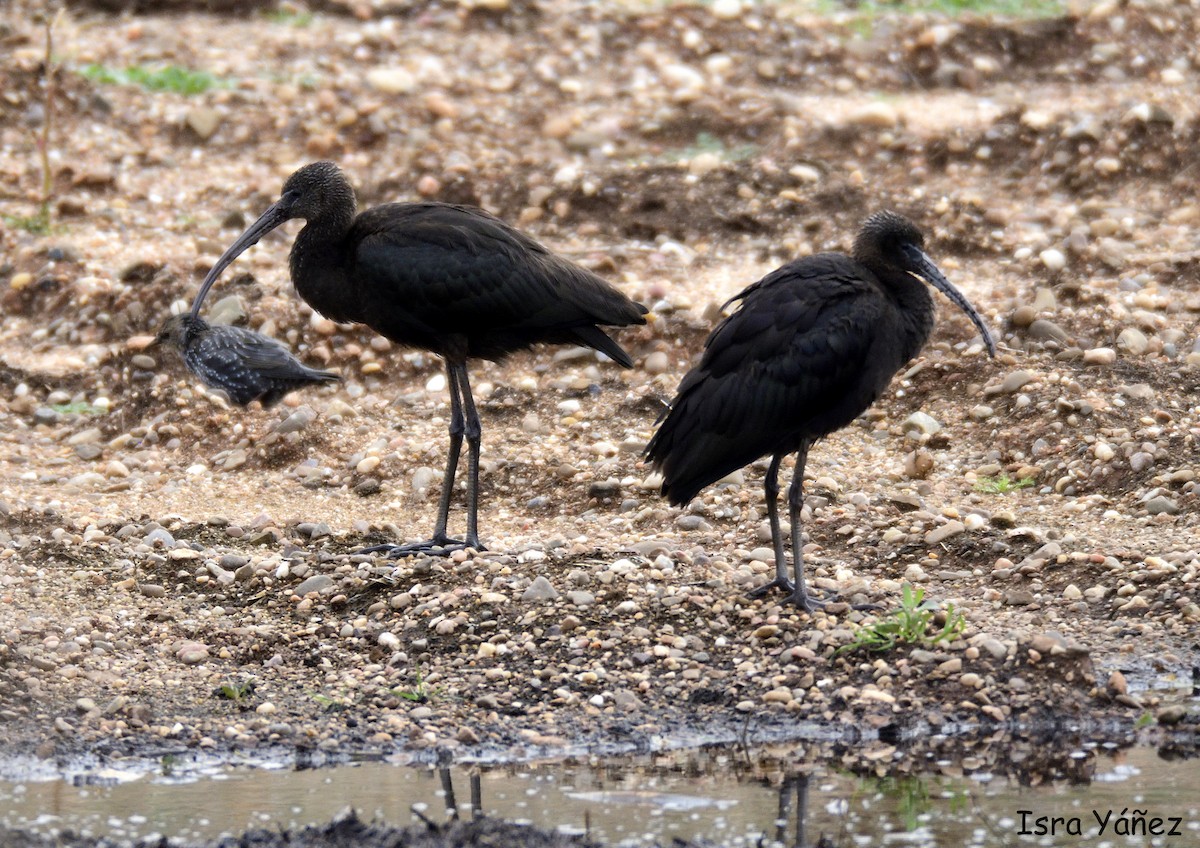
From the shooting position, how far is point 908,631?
7355 mm

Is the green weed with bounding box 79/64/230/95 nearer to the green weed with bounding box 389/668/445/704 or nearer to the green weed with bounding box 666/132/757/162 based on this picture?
the green weed with bounding box 666/132/757/162

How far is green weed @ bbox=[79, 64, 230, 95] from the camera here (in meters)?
13.8

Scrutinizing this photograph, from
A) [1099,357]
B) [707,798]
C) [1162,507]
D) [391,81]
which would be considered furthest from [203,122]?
[707,798]

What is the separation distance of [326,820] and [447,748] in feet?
2.85

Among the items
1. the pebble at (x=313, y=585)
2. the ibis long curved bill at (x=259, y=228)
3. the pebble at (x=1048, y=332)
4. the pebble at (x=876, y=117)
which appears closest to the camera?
the pebble at (x=313, y=585)

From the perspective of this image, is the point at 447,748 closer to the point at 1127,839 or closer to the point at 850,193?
the point at 1127,839

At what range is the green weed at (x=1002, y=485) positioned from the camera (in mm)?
9195

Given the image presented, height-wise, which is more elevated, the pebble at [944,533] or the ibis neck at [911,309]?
the ibis neck at [911,309]

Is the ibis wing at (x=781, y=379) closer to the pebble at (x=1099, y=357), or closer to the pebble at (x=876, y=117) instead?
the pebble at (x=1099, y=357)

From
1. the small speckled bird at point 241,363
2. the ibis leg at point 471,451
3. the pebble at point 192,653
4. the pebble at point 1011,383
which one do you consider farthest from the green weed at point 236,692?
the pebble at point 1011,383

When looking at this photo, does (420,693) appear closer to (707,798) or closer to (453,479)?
(707,798)

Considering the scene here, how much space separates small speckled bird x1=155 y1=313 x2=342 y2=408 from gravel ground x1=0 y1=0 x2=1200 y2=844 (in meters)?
0.37

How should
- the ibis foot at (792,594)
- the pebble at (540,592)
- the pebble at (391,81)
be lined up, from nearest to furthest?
the ibis foot at (792,594) → the pebble at (540,592) → the pebble at (391,81)

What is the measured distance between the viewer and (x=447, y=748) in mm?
6805
